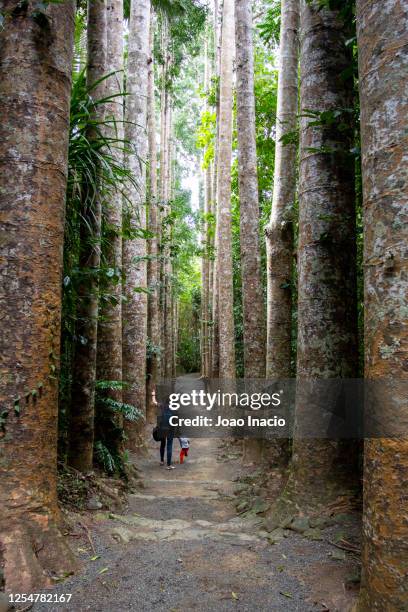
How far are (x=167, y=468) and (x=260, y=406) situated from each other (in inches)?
76.6

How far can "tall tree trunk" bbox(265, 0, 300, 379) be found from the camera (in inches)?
243

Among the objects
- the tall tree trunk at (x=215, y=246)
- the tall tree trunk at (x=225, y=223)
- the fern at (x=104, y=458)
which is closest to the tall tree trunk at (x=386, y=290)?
the fern at (x=104, y=458)

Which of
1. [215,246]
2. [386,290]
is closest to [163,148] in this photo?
[215,246]

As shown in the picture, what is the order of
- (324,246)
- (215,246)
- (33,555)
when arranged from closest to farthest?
(33,555) < (324,246) < (215,246)

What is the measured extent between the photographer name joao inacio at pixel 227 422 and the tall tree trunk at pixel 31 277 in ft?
→ 13.1

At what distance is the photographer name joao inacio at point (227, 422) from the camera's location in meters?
6.25

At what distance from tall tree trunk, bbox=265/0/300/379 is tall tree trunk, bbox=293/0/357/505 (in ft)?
6.57

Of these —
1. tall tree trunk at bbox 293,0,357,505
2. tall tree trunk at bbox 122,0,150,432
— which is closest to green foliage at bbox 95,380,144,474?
tall tree trunk at bbox 122,0,150,432

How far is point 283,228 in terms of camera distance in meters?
6.30

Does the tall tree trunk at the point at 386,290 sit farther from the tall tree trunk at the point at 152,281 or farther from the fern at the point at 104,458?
the tall tree trunk at the point at 152,281

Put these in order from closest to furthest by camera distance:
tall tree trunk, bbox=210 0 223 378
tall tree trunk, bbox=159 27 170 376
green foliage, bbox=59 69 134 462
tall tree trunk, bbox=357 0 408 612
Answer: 1. tall tree trunk, bbox=357 0 408 612
2. green foliage, bbox=59 69 134 462
3. tall tree trunk, bbox=210 0 223 378
4. tall tree trunk, bbox=159 27 170 376

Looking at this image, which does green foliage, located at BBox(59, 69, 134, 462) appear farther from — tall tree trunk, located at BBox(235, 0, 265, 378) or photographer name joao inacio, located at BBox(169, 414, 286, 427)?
tall tree trunk, located at BBox(235, 0, 265, 378)

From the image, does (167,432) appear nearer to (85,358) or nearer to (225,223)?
(85,358)

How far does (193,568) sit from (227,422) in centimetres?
785
